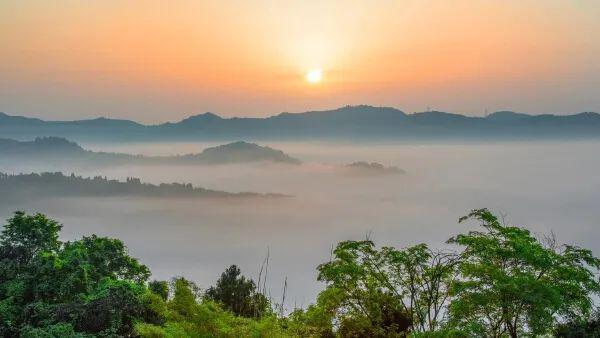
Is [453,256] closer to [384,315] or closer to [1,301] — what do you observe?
[384,315]

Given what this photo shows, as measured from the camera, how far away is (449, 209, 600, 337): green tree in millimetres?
Answer: 14195

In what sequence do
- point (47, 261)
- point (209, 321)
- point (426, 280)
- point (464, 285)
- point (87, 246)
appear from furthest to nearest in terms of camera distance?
point (87, 246) → point (47, 261) → point (426, 280) → point (464, 285) → point (209, 321)

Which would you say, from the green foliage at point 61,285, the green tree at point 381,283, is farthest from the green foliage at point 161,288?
the green tree at point 381,283

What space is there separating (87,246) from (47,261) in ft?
11.7

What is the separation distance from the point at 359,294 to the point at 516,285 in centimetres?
596

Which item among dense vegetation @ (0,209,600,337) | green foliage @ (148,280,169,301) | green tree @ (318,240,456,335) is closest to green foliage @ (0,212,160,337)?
dense vegetation @ (0,209,600,337)

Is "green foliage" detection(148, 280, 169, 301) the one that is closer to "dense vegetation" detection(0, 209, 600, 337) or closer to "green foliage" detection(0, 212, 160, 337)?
"dense vegetation" detection(0, 209, 600, 337)

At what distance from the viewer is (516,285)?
13.9 meters

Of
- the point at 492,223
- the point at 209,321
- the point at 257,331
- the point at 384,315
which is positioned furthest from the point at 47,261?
the point at 492,223

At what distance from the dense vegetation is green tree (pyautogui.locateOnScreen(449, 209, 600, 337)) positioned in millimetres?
36

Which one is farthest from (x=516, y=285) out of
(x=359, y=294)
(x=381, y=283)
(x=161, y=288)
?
(x=161, y=288)

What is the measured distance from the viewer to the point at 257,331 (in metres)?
12.5

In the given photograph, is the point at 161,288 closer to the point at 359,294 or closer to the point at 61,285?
the point at 61,285

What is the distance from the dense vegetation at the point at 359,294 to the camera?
14172mm
